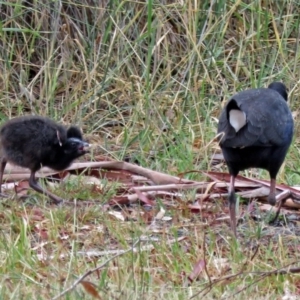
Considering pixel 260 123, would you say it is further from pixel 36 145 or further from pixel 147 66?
pixel 147 66

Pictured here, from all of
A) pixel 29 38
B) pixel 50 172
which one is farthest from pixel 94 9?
pixel 50 172

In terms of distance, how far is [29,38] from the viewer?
848 centimetres

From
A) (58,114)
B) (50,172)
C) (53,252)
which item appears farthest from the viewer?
(58,114)

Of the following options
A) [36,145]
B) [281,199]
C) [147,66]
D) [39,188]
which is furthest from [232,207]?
[147,66]

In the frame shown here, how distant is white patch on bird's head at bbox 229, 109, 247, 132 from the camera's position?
16.9ft

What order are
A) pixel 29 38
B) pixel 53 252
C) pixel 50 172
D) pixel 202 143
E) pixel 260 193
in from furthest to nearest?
pixel 29 38
pixel 202 143
pixel 50 172
pixel 260 193
pixel 53 252

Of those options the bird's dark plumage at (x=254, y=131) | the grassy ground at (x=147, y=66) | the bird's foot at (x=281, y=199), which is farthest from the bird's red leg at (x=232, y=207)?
the grassy ground at (x=147, y=66)

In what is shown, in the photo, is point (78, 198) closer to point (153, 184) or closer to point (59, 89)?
point (153, 184)

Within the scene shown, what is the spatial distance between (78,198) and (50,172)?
654mm

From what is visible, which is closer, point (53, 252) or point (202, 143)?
point (53, 252)

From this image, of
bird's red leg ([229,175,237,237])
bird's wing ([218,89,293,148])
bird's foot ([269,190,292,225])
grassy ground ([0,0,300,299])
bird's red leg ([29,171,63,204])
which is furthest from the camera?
grassy ground ([0,0,300,299])

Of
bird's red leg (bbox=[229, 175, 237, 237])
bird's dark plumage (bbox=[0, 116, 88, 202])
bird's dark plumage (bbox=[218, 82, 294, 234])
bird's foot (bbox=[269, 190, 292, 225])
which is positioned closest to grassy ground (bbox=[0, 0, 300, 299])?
bird's dark plumage (bbox=[0, 116, 88, 202])

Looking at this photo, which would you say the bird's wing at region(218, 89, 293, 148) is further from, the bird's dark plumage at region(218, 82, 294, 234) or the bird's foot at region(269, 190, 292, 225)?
the bird's foot at region(269, 190, 292, 225)

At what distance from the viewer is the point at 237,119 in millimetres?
5172
